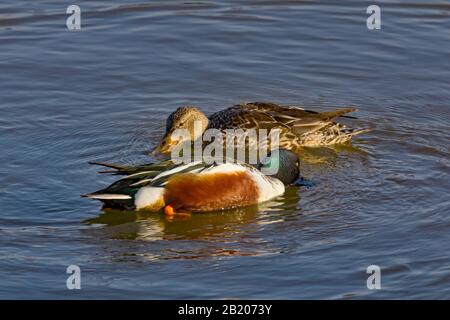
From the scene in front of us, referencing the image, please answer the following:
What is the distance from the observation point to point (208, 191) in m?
9.51

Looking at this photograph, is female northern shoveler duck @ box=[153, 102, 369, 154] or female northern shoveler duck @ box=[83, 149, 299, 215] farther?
female northern shoveler duck @ box=[153, 102, 369, 154]

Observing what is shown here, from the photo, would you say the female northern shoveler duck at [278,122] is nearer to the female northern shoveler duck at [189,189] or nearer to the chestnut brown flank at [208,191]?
the female northern shoveler duck at [189,189]

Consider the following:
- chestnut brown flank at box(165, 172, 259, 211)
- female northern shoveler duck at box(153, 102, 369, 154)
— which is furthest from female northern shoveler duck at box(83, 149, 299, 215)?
female northern shoveler duck at box(153, 102, 369, 154)

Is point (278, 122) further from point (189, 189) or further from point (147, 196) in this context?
point (147, 196)

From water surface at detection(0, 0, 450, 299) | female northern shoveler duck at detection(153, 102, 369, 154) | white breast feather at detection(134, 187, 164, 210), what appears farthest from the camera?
female northern shoveler duck at detection(153, 102, 369, 154)

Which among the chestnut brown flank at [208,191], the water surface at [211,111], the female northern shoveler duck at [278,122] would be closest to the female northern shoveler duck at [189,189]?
the chestnut brown flank at [208,191]

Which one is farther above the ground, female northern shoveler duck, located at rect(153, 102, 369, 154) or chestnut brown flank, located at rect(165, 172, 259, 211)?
female northern shoveler duck, located at rect(153, 102, 369, 154)

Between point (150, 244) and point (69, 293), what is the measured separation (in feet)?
4.00

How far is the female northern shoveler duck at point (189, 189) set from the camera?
938 cm

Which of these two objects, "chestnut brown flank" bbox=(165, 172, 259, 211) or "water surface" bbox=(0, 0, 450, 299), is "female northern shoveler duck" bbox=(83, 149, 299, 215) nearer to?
"chestnut brown flank" bbox=(165, 172, 259, 211)

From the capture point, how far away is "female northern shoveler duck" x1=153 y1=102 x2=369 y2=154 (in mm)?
11180

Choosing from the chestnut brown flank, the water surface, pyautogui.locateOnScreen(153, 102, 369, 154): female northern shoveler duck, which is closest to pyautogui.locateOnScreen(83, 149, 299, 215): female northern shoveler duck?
the chestnut brown flank

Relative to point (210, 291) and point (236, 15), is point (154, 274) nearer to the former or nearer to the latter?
point (210, 291)

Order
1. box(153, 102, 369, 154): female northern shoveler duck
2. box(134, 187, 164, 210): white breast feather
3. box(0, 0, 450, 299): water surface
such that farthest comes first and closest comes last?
box(153, 102, 369, 154): female northern shoveler duck, box(134, 187, 164, 210): white breast feather, box(0, 0, 450, 299): water surface
